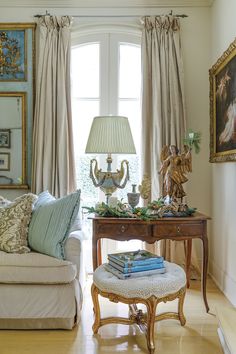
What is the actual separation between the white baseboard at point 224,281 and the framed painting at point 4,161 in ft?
8.11

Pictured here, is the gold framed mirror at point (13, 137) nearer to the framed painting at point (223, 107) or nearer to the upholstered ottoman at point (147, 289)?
the upholstered ottoman at point (147, 289)

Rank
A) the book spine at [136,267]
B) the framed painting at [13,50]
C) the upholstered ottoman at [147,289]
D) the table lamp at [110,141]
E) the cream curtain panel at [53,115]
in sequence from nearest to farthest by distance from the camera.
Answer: the upholstered ottoman at [147,289] < the book spine at [136,267] < the table lamp at [110,141] < the cream curtain panel at [53,115] < the framed painting at [13,50]

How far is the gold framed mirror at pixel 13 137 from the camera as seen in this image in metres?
3.91

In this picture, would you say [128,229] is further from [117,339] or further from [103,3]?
[103,3]

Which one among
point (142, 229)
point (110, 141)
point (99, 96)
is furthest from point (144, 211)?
point (99, 96)

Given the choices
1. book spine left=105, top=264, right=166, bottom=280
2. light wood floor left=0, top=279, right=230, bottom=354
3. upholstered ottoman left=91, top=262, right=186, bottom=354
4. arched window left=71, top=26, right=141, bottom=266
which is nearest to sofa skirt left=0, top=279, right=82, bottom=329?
light wood floor left=0, top=279, right=230, bottom=354

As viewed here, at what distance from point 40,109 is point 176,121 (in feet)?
4.77

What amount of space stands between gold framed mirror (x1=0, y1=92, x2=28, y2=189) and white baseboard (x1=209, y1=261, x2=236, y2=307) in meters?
2.22

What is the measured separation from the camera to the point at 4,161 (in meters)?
3.93

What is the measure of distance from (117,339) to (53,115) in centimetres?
234

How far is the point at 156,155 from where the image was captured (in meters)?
3.75

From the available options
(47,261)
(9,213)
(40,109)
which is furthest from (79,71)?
(47,261)

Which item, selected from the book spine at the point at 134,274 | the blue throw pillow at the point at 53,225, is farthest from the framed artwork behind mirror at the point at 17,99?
the book spine at the point at 134,274

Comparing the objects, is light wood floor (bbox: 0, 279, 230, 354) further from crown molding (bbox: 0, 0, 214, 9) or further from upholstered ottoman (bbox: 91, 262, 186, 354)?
crown molding (bbox: 0, 0, 214, 9)
